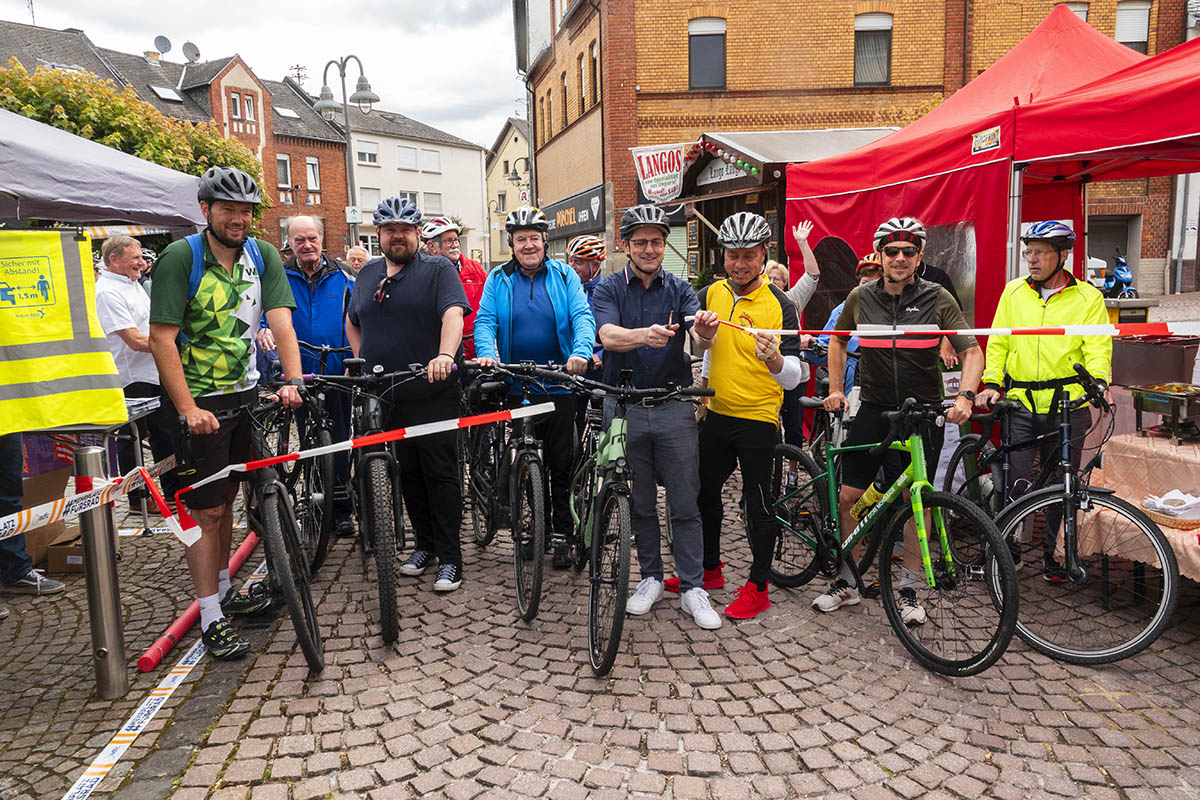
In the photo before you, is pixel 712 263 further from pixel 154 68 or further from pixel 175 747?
pixel 154 68

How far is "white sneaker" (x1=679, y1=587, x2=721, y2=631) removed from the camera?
414 cm

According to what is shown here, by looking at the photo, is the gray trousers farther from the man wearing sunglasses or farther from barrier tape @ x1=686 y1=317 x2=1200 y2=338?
the man wearing sunglasses

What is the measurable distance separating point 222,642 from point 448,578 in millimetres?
1304

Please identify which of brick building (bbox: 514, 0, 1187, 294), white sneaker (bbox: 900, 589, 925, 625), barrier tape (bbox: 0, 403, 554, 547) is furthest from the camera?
brick building (bbox: 514, 0, 1187, 294)

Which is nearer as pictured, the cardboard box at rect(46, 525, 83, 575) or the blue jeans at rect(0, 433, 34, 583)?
the blue jeans at rect(0, 433, 34, 583)

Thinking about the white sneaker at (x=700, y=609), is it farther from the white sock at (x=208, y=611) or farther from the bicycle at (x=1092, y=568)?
the white sock at (x=208, y=611)

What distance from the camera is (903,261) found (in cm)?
417

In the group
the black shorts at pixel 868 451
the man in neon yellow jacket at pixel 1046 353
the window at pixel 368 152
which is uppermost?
the window at pixel 368 152

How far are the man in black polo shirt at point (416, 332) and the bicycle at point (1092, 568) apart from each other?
3.03 m

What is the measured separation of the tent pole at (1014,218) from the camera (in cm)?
550

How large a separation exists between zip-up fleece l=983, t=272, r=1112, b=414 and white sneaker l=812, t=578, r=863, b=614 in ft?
4.66

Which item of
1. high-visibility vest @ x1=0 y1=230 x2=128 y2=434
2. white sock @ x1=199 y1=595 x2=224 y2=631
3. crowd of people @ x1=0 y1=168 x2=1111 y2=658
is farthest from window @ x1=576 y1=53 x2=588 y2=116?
white sock @ x1=199 y1=595 x2=224 y2=631

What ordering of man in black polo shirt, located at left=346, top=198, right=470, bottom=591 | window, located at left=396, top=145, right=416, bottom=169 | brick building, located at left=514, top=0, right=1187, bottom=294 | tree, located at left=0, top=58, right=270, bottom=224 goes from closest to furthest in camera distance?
1. man in black polo shirt, located at left=346, top=198, right=470, bottom=591
2. tree, located at left=0, top=58, right=270, bottom=224
3. brick building, located at left=514, top=0, right=1187, bottom=294
4. window, located at left=396, top=145, right=416, bottom=169

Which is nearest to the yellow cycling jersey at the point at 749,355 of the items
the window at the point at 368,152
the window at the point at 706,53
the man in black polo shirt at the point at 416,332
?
the man in black polo shirt at the point at 416,332
